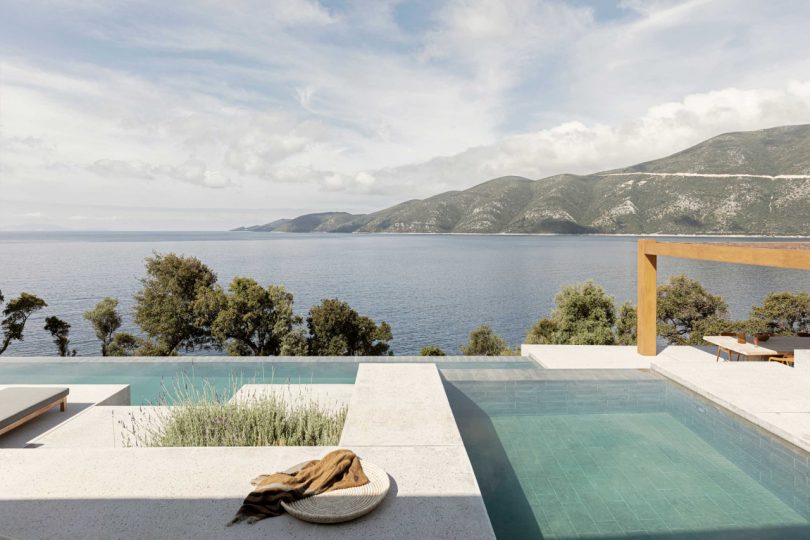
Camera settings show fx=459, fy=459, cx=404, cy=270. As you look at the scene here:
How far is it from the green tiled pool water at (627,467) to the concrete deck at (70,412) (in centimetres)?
430

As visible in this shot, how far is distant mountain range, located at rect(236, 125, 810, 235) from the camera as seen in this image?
185 feet

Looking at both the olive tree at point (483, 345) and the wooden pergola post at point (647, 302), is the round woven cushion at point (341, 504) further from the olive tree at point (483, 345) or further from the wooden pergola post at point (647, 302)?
the olive tree at point (483, 345)

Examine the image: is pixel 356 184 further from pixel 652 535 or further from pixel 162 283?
pixel 652 535

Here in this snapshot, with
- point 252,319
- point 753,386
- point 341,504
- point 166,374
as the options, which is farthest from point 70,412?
point 252,319

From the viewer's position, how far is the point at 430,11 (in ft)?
49.7

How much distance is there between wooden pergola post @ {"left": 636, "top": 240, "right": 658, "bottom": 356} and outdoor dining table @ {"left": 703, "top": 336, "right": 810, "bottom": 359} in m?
0.88

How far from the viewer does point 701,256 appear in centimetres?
638

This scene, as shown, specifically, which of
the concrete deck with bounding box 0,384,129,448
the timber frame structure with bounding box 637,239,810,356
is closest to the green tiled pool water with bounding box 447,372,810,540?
the timber frame structure with bounding box 637,239,810,356

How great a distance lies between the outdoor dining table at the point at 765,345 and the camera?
7.02 m

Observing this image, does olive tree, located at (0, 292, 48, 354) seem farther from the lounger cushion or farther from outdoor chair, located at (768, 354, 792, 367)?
outdoor chair, located at (768, 354, 792, 367)

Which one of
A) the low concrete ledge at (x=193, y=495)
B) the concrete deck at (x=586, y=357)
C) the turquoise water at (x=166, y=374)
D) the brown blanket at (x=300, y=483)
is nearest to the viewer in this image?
the low concrete ledge at (x=193, y=495)

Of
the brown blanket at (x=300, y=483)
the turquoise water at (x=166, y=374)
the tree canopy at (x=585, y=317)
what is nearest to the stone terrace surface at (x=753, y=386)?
the brown blanket at (x=300, y=483)

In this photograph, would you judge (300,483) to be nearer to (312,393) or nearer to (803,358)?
(312,393)

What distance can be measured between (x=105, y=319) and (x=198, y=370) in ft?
65.2
